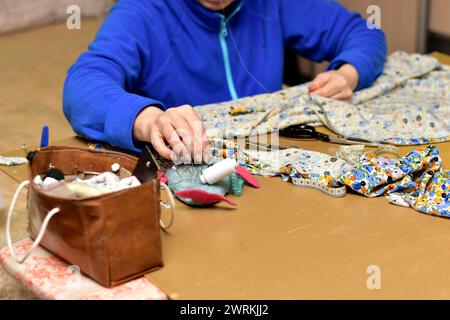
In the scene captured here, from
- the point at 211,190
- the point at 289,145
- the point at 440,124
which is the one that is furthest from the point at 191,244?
the point at 440,124

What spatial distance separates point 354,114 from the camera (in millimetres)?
1312

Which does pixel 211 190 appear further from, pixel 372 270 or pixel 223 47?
pixel 223 47

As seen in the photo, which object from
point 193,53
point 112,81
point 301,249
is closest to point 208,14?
point 193,53

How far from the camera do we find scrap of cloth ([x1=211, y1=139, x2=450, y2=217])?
1.03 meters

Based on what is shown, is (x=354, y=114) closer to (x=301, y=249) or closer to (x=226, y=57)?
(x=226, y=57)

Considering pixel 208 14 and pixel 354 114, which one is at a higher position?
pixel 208 14

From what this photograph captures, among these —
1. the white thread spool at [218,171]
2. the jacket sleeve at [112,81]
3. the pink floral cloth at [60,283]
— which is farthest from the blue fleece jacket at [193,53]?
the pink floral cloth at [60,283]

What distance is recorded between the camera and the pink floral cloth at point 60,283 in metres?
0.82

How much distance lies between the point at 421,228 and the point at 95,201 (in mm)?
454

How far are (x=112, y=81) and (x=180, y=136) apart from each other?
0.78 feet

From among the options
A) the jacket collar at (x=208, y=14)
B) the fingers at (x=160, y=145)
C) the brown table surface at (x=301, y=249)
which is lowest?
the brown table surface at (x=301, y=249)

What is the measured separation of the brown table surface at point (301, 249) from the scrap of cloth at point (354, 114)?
0.21 meters

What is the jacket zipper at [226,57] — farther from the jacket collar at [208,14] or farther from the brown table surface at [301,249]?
the brown table surface at [301,249]

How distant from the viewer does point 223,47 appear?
Answer: 1.47 m
